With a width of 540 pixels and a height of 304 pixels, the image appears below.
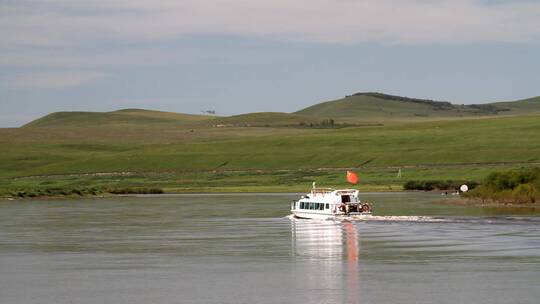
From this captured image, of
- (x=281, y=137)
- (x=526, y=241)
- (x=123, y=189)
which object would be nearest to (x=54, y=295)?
(x=526, y=241)

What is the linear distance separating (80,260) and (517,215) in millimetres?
30289

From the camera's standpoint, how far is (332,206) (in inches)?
3012

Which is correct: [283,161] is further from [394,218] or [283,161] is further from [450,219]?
[450,219]

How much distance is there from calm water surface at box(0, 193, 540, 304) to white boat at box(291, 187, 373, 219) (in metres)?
1.58

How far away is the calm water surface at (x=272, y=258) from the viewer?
128 ft

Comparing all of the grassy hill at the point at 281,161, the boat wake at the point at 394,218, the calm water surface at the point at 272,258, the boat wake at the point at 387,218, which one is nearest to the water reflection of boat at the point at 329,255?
the calm water surface at the point at 272,258

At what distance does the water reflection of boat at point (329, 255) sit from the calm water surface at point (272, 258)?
Result: 2.3 inches

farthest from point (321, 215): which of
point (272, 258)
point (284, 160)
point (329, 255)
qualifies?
point (284, 160)

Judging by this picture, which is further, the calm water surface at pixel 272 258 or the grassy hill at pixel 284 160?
the grassy hill at pixel 284 160

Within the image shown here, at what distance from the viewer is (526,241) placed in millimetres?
53438

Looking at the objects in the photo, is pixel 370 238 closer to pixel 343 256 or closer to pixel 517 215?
pixel 343 256

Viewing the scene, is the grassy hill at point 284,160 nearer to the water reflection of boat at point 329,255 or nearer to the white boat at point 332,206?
the white boat at point 332,206

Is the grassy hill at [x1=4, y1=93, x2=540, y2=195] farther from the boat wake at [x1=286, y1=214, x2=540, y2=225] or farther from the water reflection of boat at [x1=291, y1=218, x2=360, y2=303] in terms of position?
the water reflection of boat at [x1=291, y1=218, x2=360, y2=303]

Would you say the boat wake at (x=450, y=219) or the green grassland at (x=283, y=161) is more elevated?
the green grassland at (x=283, y=161)
